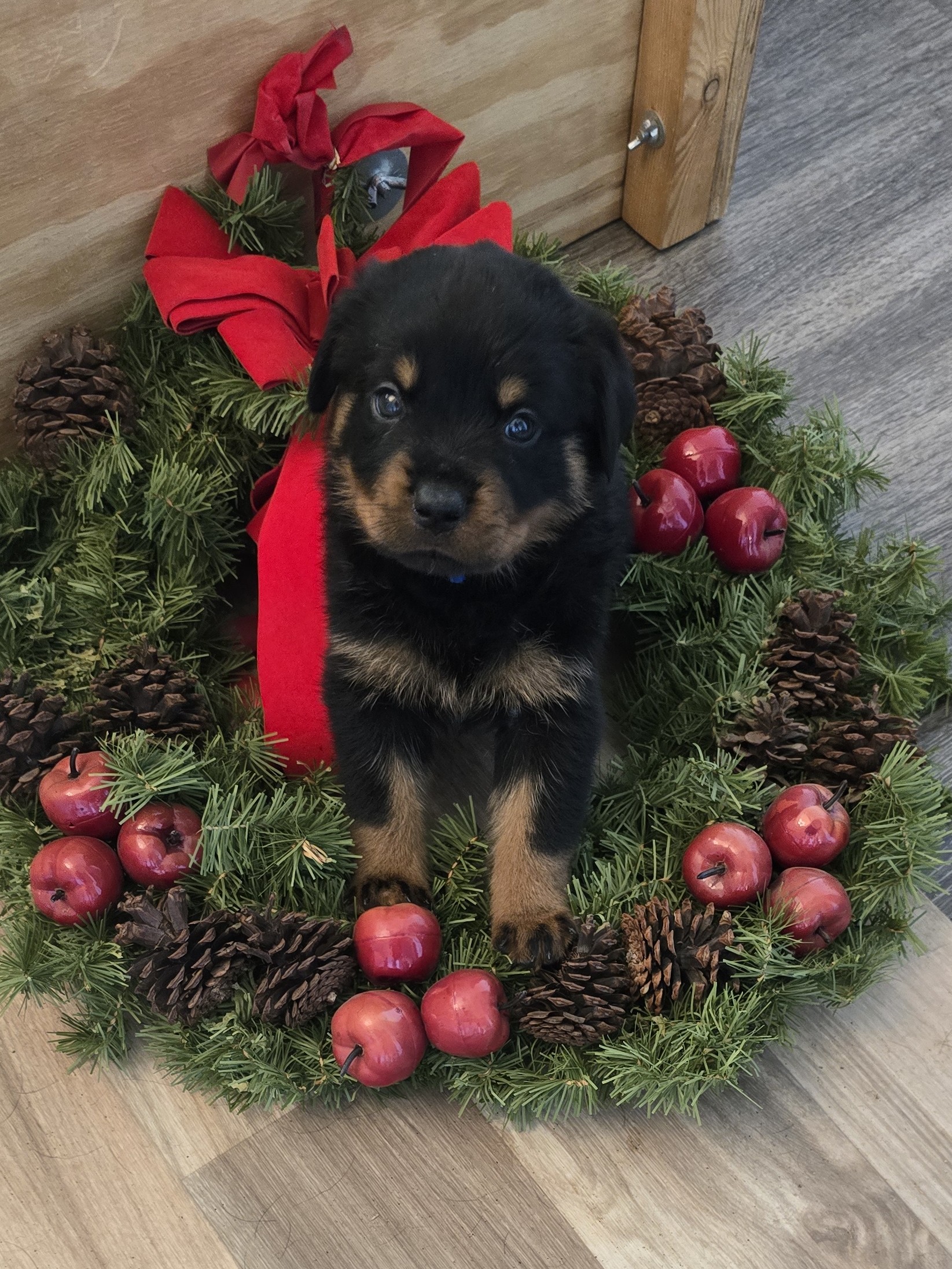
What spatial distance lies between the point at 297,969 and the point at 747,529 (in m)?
0.92

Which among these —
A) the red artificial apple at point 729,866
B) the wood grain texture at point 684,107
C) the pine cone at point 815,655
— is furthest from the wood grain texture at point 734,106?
the red artificial apple at point 729,866

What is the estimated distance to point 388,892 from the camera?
65.5 inches

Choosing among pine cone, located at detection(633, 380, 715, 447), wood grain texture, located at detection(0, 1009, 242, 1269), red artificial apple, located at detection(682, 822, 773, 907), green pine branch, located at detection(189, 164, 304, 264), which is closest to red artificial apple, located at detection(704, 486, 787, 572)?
pine cone, located at detection(633, 380, 715, 447)

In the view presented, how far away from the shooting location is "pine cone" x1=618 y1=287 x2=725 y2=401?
6.80 ft

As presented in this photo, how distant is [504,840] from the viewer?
1688mm

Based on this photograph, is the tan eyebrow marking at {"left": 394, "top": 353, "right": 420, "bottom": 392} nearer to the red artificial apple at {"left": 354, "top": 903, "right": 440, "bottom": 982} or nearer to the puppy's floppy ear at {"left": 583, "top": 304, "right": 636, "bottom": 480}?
the puppy's floppy ear at {"left": 583, "top": 304, "right": 636, "bottom": 480}

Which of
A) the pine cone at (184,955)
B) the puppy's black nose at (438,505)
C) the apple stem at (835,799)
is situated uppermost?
the puppy's black nose at (438,505)

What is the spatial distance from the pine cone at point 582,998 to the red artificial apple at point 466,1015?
3 centimetres

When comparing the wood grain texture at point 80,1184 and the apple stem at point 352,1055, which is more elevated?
the apple stem at point 352,1055

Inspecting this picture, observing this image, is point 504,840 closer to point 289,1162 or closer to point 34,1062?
point 289,1162

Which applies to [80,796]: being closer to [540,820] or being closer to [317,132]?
[540,820]

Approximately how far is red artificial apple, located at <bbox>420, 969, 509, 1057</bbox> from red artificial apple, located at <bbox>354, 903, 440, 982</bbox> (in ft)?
0.16

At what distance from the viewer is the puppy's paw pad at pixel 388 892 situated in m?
1.66

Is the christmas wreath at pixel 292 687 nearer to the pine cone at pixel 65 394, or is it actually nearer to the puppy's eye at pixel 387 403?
the pine cone at pixel 65 394
